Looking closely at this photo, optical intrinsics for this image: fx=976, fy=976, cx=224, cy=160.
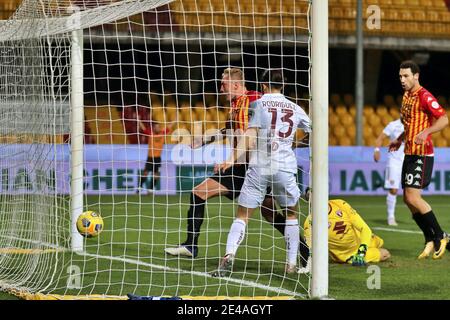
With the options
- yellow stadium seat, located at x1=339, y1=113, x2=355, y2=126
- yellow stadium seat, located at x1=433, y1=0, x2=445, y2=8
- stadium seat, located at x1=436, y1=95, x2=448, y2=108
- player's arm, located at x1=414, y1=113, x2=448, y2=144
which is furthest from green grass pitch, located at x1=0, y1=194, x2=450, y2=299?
yellow stadium seat, located at x1=433, y1=0, x2=445, y2=8

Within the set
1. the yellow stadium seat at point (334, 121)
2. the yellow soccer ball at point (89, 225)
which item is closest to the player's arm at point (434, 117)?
the yellow soccer ball at point (89, 225)

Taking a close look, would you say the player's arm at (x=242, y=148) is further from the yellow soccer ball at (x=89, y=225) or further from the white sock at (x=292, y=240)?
the yellow soccer ball at (x=89, y=225)

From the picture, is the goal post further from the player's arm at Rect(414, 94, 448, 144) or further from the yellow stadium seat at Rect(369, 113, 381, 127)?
the yellow stadium seat at Rect(369, 113, 381, 127)

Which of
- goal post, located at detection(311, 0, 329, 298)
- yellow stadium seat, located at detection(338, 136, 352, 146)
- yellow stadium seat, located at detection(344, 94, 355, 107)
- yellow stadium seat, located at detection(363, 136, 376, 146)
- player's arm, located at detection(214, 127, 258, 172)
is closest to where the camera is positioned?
goal post, located at detection(311, 0, 329, 298)

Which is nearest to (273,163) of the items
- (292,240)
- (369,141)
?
(292,240)

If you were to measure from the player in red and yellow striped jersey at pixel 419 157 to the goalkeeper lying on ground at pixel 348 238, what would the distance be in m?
0.62

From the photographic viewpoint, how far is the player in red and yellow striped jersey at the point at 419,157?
9.42 meters

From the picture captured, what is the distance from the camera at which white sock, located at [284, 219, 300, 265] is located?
815 cm

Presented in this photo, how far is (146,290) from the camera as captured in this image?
7281 millimetres

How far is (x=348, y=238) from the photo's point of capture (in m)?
8.95

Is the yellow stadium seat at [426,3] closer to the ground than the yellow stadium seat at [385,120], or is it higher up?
higher up
